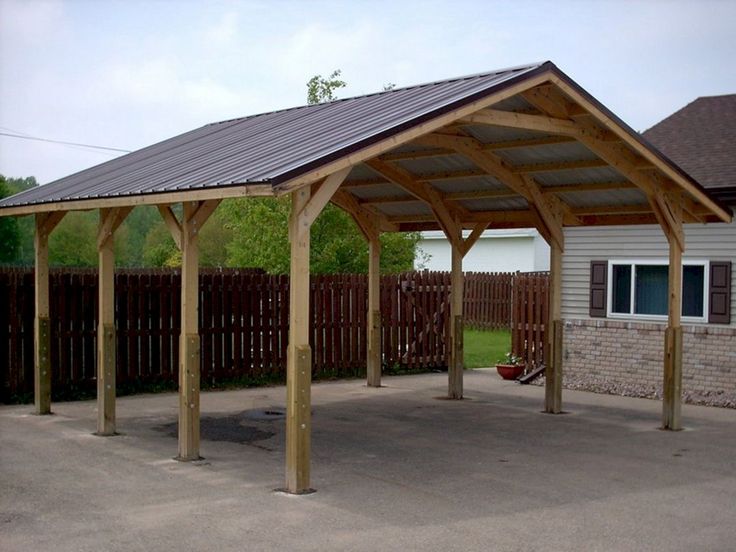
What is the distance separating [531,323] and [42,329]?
9.43 m

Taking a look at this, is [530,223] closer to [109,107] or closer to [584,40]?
[584,40]

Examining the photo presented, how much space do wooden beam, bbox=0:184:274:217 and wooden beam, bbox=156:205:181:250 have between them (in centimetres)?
31

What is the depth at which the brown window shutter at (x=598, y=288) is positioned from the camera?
17250 mm

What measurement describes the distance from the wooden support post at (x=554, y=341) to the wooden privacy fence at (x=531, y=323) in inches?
172

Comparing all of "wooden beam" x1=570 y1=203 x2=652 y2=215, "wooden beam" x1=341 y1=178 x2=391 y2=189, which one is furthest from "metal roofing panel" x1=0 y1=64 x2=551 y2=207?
"wooden beam" x1=570 y1=203 x2=652 y2=215

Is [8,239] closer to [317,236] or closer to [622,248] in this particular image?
[317,236]

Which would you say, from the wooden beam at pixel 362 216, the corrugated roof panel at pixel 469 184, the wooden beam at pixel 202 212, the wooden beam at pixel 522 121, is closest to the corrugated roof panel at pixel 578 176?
the corrugated roof panel at pixel 469 184

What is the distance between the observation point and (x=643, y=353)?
16.7m

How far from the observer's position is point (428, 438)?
12.1 meters

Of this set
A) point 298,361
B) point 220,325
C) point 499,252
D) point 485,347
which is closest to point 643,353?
point 220,325

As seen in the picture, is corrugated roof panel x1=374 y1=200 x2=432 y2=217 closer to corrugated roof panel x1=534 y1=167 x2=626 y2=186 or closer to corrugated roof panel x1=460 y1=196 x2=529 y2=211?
corrugated roof panel x1=460 y1=196 x2=529 y2=211

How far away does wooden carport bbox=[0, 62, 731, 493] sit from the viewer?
8.97 meters

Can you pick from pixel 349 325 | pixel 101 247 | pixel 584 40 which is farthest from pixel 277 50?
pixel 101 247

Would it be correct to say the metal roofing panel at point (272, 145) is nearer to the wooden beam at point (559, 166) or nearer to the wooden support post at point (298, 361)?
the wooden support post at point (298, 361)
